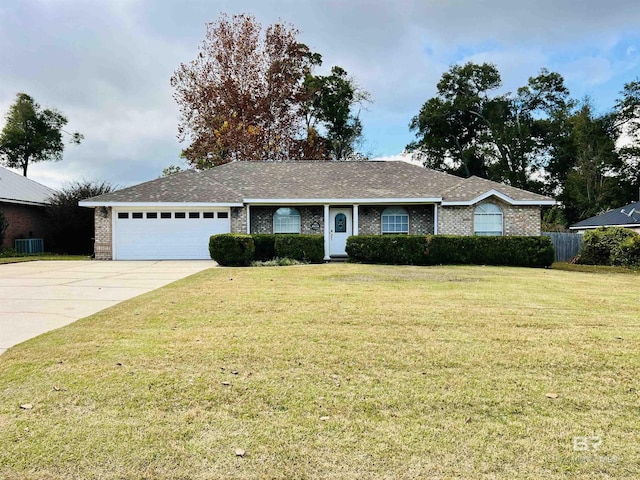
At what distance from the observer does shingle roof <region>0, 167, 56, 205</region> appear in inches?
888

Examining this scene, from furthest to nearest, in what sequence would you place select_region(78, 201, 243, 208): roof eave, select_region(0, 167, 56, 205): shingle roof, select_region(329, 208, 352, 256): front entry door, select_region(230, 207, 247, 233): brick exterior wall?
select_region(0, 167, 56, 205): shingle roof → select_region(329, 208, 352, 256): front entry door → select_region(230, 207, 247, 233): brick exterior wall → select_region(78, 201, 243, 208): roof eave

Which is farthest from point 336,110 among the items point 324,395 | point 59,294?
point 324,395

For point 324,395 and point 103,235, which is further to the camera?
point 103,235

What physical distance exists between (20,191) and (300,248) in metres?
19.1

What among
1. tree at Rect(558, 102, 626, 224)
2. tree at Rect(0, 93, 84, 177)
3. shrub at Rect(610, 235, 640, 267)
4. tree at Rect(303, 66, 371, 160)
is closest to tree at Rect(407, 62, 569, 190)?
tree at Rect(558, 102, 626, 224)

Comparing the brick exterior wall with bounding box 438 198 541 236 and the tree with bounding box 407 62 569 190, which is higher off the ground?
the tree with bounding box 407 62 569 190

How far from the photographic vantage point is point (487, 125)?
1617 inches

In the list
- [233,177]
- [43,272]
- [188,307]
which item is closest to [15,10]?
[43,272]

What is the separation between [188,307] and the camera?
7102mm

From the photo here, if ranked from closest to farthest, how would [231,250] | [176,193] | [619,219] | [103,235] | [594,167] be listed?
[231,250] < [103,235] < [176,193] < [619,219] < [594,167]

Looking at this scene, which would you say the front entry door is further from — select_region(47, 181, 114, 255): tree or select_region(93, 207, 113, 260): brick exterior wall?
select_region(47, 181, 114, 255): tree

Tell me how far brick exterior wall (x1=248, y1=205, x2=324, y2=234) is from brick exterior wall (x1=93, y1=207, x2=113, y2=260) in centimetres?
635

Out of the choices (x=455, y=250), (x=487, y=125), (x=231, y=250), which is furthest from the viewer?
(x=487, y=125)

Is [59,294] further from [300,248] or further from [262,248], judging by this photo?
[300,248]
